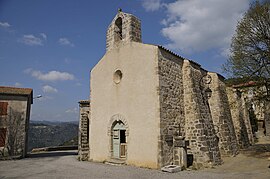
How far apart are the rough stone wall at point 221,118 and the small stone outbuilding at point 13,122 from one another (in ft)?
44.3

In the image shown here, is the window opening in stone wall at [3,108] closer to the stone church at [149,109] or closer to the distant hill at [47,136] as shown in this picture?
the stone church at [149,109]

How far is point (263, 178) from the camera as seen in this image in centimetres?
670

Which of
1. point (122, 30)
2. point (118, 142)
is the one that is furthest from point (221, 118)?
point (122, 30)

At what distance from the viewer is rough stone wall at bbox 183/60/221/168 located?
31.9 ft

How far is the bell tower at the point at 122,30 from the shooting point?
37.8ft

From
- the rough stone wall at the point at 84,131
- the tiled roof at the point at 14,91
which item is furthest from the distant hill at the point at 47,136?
the rough stone wall at the point at 84,131

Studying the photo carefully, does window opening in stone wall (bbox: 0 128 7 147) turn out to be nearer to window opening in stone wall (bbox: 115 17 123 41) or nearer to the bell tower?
the bell tower

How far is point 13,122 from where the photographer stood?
14977mm

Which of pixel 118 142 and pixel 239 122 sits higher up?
pixel 239 122

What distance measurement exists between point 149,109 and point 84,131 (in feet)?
18.6

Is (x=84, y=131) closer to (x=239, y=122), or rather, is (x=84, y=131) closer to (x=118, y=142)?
(x=118, y=142)

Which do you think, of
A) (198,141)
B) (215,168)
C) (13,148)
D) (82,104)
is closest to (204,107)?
(198,141)

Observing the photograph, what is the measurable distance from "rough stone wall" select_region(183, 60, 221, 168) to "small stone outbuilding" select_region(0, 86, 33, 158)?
39.2 ft

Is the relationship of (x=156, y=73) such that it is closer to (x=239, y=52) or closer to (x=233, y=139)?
(x=239, y=52)
